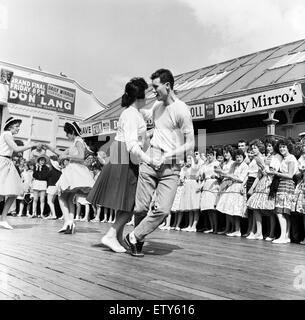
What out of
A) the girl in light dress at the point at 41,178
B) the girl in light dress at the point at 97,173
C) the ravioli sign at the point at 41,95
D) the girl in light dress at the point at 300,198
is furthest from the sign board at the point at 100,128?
the girl in light dress at the point at 300,198

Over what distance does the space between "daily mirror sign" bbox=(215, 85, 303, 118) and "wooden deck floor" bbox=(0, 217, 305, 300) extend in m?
4.57

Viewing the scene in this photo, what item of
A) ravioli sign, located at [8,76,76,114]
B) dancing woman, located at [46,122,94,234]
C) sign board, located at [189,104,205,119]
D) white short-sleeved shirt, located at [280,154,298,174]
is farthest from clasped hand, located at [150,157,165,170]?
ravioli sign, located at [8,76,76,114]

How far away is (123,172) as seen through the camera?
378 centimetres

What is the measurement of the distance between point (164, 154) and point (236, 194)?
3.55 meters

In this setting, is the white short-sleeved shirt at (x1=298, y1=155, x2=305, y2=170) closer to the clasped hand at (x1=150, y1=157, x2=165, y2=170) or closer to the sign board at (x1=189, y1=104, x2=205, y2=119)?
the clasped hand at (x1=150, y1=157, x2=165, y2=170)

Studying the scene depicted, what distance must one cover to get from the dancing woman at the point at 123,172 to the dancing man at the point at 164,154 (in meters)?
0.24

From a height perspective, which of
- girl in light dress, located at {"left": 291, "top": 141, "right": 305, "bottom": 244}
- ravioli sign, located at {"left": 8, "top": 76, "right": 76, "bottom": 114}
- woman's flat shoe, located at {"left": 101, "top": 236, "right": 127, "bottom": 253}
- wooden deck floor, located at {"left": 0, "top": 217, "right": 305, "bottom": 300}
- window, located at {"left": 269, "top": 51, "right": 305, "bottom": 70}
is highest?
ravioli sign, located at {"left": 8, "top": 76, "right": 76, "bottom": 114}

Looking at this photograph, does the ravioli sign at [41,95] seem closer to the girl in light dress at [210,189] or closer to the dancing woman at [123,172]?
the girl in light dress at [210,189]

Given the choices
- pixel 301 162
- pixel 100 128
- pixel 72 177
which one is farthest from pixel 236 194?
pixel 100 128

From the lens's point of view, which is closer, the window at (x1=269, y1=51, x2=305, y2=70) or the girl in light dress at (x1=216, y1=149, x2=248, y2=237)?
the girl in light dress at (x1=216, y1=149, x2=248, y2=237)

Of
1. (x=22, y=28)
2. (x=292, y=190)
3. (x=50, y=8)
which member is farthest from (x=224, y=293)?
(x=292, y=190)

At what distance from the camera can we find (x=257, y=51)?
559 inches

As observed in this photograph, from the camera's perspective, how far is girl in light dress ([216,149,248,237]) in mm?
6512

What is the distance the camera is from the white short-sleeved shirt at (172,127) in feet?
11.3
